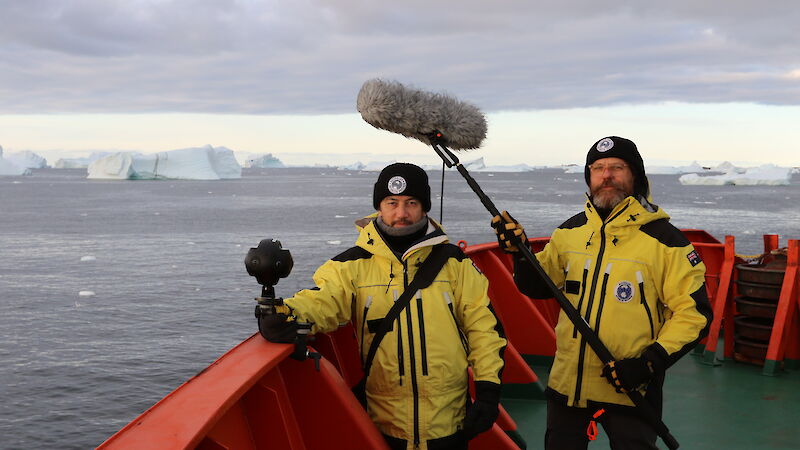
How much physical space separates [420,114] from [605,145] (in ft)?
2.78

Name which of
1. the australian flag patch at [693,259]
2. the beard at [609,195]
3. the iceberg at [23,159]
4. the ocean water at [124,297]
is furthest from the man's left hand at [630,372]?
the iceberg at [23,159]

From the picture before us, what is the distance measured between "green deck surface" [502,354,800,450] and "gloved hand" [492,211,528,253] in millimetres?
2132

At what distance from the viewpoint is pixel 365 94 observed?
3.28 metres

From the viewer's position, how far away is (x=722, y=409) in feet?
18.1

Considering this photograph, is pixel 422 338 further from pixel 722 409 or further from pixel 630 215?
pixel 722 409

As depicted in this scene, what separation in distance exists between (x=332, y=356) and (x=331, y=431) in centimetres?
61

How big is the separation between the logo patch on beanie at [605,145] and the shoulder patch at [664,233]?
371 mm

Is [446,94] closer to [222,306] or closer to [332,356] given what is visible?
[332,356]

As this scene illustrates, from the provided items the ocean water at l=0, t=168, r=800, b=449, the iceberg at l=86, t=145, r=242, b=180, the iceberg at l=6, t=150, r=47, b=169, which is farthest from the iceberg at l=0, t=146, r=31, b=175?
the ocean water at l=0, t=168, r=800, b=449

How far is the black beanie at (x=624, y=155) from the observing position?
3145 millimetres

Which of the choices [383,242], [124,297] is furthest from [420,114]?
[124,297]

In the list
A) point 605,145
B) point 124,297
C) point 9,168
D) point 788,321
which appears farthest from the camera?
point 9,168

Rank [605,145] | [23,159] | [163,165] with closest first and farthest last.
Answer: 1. [605,145]
2. [163,165]
3. [23,159]

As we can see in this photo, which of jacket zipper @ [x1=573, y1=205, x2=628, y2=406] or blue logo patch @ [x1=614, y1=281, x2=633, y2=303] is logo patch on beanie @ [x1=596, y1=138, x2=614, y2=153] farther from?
blue logo patch @ [x1=614, y1=281, x2=633, y2=303]
